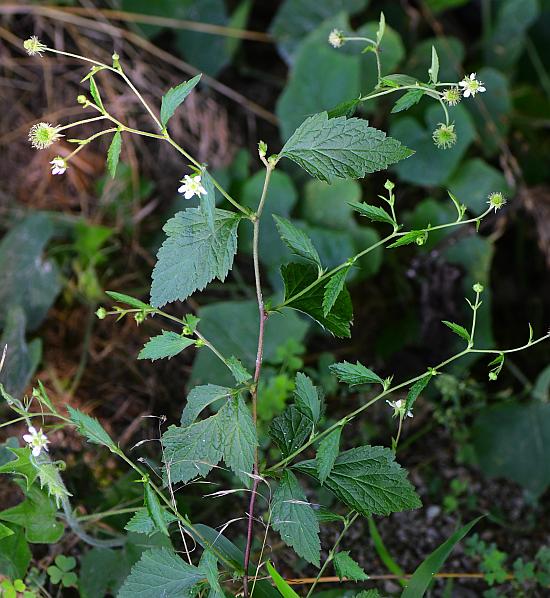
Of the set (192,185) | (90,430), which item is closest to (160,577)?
(90,430)

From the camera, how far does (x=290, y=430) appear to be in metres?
0.99

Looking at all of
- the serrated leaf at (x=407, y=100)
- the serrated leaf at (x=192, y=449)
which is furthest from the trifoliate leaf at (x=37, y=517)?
the serrated leaf at (x=407, y=100)

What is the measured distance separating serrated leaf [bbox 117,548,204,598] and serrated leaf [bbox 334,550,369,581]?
0.15m

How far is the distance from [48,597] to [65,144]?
119cm

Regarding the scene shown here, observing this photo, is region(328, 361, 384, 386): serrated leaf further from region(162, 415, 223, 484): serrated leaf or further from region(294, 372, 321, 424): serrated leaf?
region(162, 415, 223, 484): serrated leaf

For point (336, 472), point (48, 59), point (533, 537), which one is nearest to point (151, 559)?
point (336, 472)

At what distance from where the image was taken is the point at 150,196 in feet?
6.44

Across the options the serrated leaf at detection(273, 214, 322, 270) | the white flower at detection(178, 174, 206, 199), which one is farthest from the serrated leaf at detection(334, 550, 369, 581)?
the white flower at detection(178, 174, 206, 199)

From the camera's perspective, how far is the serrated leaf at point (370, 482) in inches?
36.9

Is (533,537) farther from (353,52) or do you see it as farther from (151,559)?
(353,52)

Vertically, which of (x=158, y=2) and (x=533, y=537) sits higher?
(x=158, y=2)

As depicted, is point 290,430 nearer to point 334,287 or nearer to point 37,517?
point 334,287

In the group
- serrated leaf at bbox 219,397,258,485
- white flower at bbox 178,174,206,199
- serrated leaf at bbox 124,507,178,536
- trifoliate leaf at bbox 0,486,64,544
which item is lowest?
trifoliate leaf at bbox 0,486,64,544

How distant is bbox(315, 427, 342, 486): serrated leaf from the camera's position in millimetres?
904
